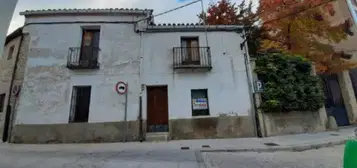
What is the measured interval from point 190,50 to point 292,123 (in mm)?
5521

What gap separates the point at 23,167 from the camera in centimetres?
411

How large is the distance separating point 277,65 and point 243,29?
7.62 feet

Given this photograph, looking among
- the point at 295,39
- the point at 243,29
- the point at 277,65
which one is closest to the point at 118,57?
the point at 243,29

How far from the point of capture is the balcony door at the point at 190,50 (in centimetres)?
873

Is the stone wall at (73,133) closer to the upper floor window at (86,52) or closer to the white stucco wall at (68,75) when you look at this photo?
the white stucco wall at (68,75)

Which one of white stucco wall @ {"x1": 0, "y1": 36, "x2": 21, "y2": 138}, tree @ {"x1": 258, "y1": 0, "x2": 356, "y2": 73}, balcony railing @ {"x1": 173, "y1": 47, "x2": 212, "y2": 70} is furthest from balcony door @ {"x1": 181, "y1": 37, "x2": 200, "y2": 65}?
white stucco wall @ {"x1": 0, "y1": 36, "x2": 21, "y2": 138}

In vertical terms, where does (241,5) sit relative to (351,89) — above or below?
above

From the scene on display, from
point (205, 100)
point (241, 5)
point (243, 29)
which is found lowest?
point (205, 100)

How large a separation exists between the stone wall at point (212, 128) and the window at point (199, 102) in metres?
0.34

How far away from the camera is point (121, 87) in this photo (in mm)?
8102

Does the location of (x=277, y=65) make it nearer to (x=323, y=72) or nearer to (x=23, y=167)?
(x=323, y=72)

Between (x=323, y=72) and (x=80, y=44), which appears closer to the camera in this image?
(x=80, y=44)

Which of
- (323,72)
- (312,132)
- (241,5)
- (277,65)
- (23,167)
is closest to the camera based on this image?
(23,167)

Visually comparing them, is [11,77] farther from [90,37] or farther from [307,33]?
[307,33]
